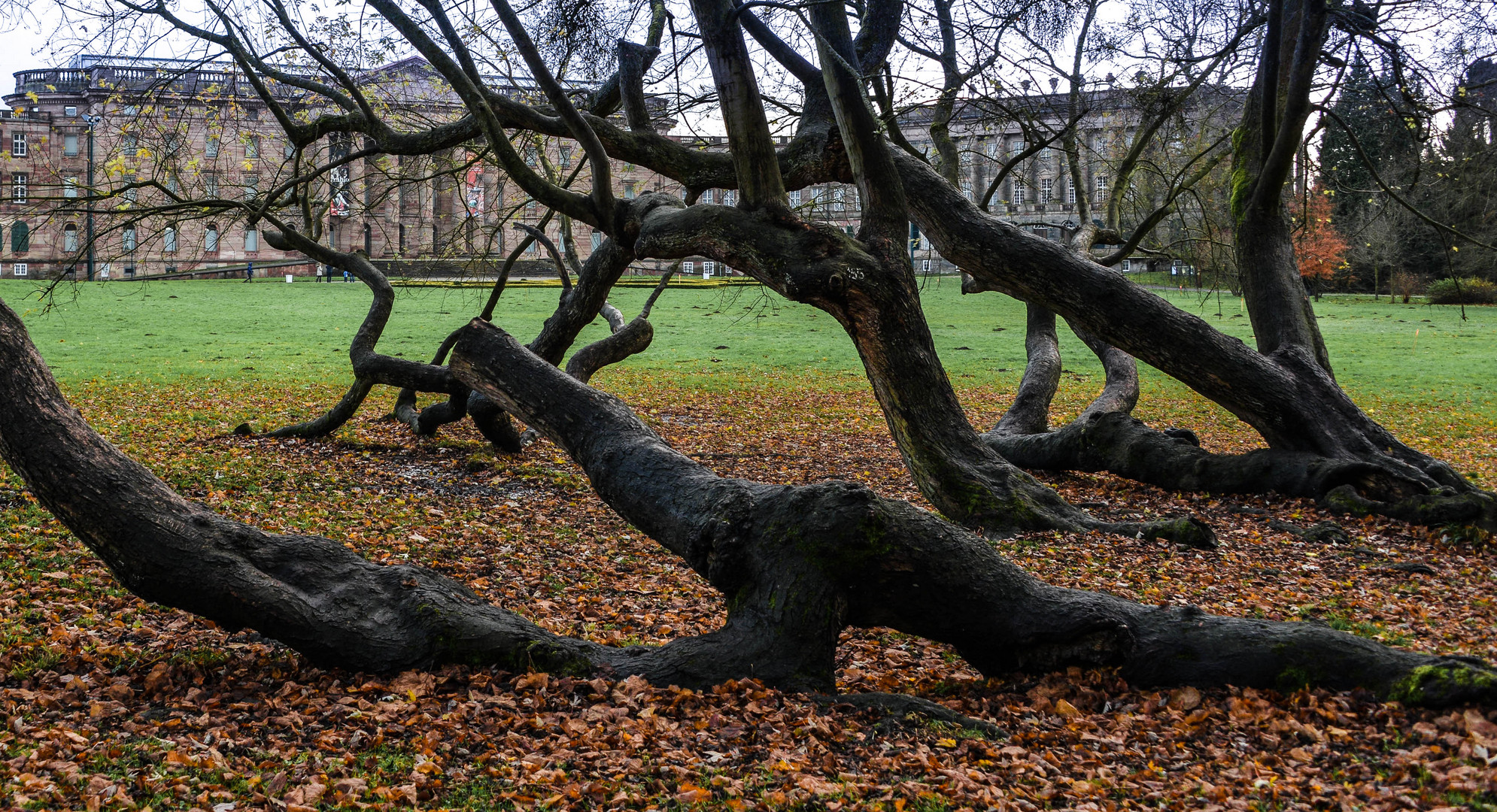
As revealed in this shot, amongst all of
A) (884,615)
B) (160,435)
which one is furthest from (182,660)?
(160,435)

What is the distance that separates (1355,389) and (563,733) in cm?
2242

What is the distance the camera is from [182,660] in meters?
4.82

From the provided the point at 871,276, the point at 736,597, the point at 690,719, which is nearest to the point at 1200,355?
the point at 871,276

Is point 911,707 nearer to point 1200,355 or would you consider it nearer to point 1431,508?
point 1431,508

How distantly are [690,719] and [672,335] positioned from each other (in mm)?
26582

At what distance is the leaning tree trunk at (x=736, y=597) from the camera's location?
14.8 feet

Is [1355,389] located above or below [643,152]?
below

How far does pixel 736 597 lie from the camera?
15.7 feet

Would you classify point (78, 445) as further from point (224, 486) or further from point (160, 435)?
point (160, 435)

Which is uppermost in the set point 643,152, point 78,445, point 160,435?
point 643,152

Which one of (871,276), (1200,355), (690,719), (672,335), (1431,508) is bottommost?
(690,719)

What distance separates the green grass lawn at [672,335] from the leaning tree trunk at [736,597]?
12.4 m

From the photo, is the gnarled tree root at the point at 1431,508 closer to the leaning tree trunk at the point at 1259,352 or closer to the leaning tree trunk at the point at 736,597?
the leaning tree trunk at the point at 1259,352

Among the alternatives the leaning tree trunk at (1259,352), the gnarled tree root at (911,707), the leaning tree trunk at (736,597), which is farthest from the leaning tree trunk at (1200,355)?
the gnarled tree root at (911,707)
